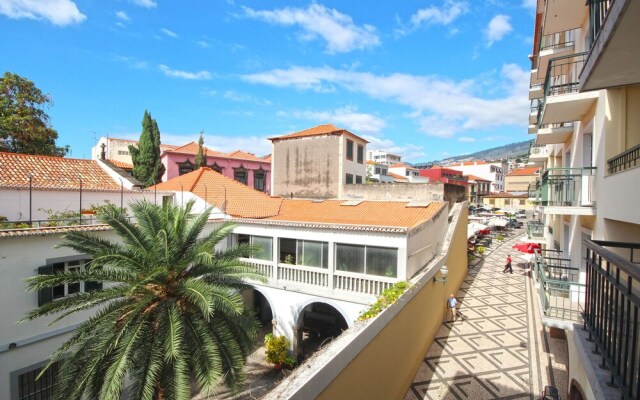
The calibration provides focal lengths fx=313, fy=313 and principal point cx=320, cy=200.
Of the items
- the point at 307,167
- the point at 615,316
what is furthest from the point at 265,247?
the point at 615,316

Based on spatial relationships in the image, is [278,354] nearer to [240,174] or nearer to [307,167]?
[307,167]

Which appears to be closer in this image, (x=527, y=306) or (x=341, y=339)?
(x=341, y=339)

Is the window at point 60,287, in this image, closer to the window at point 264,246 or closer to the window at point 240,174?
the window at point 264,246

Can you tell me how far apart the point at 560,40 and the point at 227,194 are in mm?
19513

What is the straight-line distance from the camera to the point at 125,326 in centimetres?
709

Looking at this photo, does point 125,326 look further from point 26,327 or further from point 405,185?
point 405,185

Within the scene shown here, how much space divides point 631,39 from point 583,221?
7435 millimetres

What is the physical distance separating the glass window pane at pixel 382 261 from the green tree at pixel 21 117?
2495cm

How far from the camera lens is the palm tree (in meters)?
6.88

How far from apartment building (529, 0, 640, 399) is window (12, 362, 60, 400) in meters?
14.2

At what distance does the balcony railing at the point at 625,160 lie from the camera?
569 centimetres

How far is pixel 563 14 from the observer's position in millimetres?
9555

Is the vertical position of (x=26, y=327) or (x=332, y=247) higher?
(x=332, y=247)

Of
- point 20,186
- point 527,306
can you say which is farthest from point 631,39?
point 20,186
